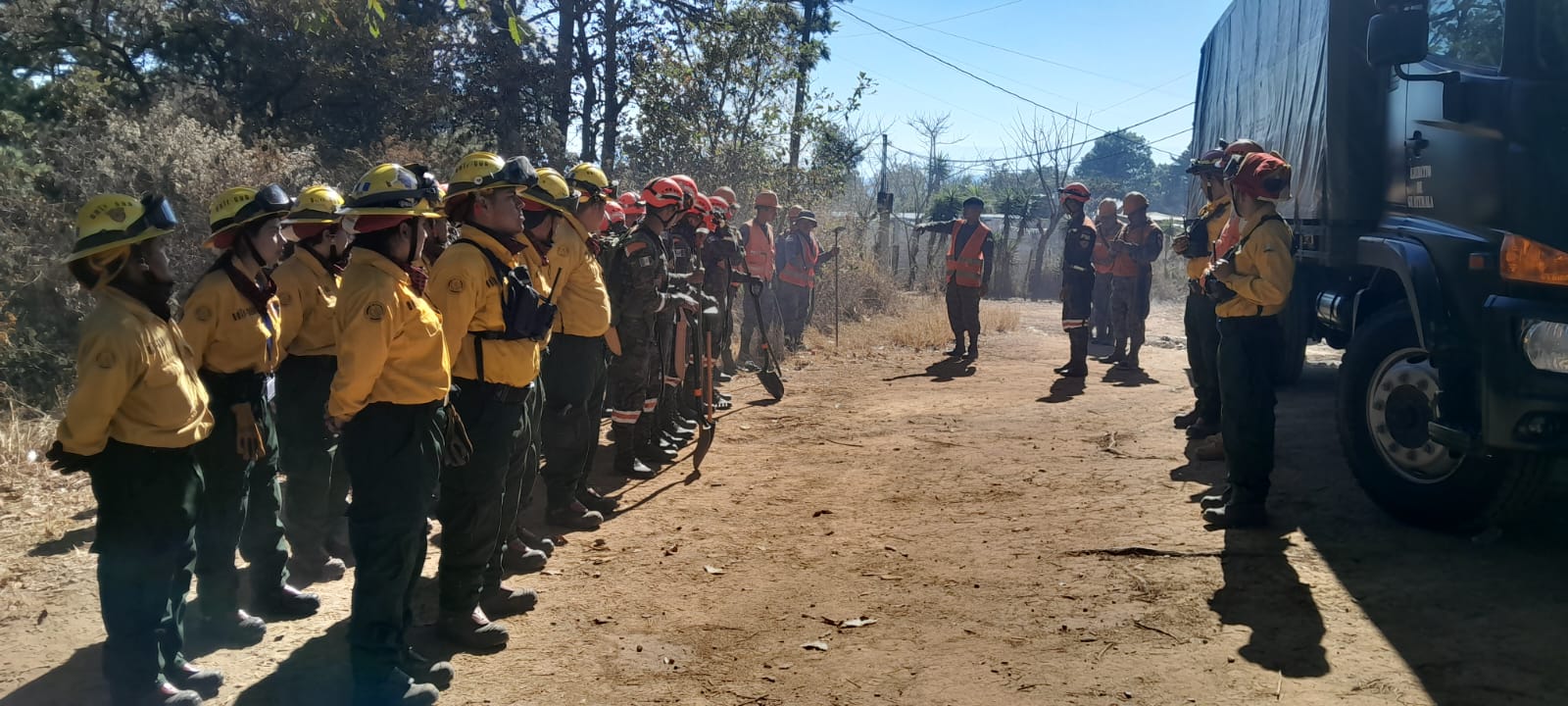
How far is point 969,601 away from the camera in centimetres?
429

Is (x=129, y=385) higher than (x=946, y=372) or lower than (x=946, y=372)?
higher

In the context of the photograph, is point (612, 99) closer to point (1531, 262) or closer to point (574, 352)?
point (574, 352)

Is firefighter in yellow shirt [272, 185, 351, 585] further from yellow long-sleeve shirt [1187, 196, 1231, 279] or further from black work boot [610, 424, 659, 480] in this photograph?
yellow long-sleeve shirt [1187, 196, 1231, 279]

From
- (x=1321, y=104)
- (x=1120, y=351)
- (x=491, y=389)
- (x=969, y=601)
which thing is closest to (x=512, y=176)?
(x=491, y=389)

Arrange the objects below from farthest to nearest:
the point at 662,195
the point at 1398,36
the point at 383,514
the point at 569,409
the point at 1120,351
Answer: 1. the point at 1120,351
2. the point at 662,195
3. the point at 569,409
4. the point at 1398,36
5. the point at 383,514

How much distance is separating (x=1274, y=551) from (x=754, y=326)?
8397mm

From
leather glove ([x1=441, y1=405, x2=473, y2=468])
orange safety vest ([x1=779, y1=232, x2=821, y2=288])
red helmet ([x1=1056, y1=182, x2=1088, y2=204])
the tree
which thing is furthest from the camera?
the tree

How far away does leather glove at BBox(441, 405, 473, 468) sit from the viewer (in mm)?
3557

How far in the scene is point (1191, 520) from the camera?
5176 millimetres

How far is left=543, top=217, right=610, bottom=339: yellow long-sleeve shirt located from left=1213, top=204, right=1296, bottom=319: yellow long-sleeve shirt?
3216 millimetres

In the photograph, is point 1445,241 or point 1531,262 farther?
point 1445,241

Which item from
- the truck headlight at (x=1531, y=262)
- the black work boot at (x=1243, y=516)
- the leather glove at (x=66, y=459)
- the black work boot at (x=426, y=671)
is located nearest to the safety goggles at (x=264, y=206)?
the leather glove at (x=66, y=459)

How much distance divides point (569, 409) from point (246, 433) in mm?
1589

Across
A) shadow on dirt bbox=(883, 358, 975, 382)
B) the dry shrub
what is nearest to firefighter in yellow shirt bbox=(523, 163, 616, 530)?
shadow on dirt bbox=(883, 358, 975, 382)
